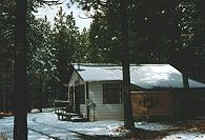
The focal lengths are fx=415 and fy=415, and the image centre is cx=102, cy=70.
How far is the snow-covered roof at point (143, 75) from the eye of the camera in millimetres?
33969

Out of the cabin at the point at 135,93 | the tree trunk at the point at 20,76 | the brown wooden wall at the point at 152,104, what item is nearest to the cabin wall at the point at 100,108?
the cabin at the point at 135,93

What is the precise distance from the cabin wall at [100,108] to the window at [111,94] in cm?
29

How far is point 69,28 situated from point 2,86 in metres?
31.6

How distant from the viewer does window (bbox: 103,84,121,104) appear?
33.6m

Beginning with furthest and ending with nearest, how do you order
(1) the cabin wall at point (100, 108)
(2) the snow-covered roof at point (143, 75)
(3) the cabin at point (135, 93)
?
(2) the snow-covered roof at point (143, 75)
(1) the cabin wall at point (100, 108)
(3) the cabin at point (135, 93)

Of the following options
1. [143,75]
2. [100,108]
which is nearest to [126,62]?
[100,108]

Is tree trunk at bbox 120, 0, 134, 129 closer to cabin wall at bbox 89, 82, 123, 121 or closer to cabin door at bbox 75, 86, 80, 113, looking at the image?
cabin wall at bbox 89, 82, 123, 121

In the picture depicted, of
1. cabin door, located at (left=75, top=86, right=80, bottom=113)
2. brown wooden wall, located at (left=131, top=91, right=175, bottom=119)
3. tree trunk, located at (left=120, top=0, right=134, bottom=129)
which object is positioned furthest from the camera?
cabin door, located at (left=75, top=86, right=80, bottom=113)

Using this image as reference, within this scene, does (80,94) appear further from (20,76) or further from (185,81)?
(20,76)

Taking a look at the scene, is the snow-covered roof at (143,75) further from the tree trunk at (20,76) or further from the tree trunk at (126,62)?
the tree trunk at (20,76)

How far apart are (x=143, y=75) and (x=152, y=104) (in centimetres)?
507

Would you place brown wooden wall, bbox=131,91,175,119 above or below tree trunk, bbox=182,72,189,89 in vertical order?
below

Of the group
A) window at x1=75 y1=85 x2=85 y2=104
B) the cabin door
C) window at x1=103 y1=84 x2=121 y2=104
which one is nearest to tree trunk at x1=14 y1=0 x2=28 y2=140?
window at x1=103 y1=84 x2=121 y2=104

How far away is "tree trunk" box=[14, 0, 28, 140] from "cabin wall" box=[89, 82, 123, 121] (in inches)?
876
